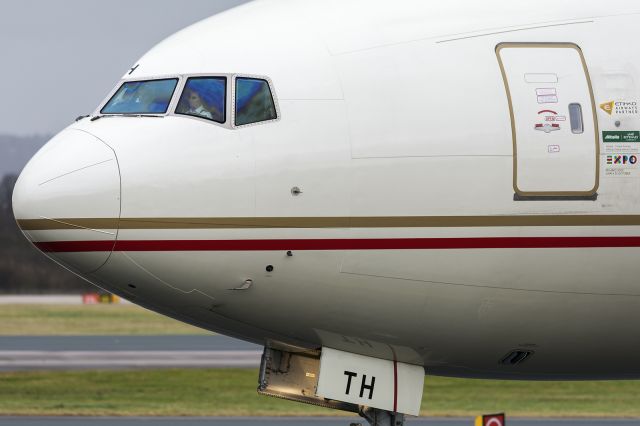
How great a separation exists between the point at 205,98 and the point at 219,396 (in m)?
19.5

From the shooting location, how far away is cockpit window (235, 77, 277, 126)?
40.3 feet

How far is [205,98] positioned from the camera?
12430 mm

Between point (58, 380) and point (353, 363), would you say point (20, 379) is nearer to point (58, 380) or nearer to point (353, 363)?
point (58, 380)

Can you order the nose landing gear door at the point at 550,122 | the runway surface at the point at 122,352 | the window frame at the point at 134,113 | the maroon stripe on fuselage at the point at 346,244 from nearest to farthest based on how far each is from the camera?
1. the maroon stripe on fuselage at the point at 346,244
2. the window frame at the point at 134,113
3. the nose landing gear door at the point at 550,122
4. the runway surface at the point at 122,352

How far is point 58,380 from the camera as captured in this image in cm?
3428

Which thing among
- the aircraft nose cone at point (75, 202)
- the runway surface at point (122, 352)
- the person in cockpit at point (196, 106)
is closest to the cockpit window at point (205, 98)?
the person in cockpit at point (196, 106)

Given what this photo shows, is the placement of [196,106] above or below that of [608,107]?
below

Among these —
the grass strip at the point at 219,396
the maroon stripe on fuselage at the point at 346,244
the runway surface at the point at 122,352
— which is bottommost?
the runway surface at the point at 122,352

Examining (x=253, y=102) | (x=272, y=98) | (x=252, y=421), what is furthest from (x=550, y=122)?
(x=252, y=421)

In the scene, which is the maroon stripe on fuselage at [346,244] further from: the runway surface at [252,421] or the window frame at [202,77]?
the runway surface at [252,421]

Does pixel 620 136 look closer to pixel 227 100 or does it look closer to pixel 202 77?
pixel 227 100

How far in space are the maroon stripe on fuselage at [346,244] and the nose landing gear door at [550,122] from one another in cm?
42

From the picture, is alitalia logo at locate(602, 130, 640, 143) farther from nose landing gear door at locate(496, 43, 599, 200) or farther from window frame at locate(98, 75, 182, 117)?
window frame at locate(98, 75, 182, 117)

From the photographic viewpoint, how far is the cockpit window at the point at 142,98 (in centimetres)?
1245
